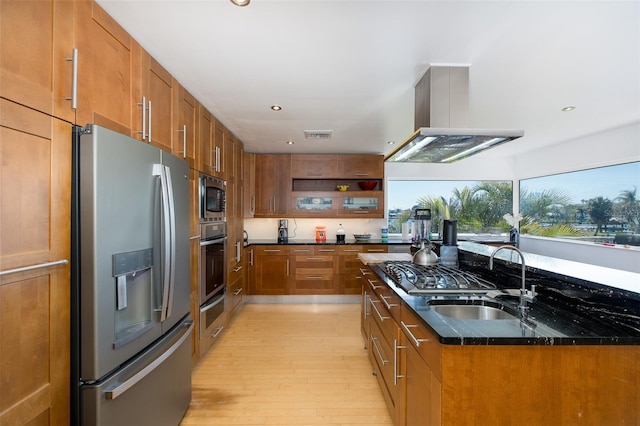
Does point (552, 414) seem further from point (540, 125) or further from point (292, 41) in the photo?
point (540, 125)

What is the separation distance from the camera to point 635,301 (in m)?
1.17

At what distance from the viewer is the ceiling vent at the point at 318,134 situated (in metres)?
3.64

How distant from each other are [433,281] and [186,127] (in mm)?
2278

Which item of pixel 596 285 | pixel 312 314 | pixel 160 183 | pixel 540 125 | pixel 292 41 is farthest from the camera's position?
pixel 312 314

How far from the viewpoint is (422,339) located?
1.34 m

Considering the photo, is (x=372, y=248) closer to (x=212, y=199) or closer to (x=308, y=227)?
(x=308, y=227)

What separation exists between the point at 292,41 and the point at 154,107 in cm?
102

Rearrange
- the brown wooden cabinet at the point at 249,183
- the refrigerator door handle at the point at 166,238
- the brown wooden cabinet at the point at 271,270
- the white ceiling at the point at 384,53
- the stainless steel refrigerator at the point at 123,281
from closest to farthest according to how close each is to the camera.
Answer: the stainless steel refrigerator at the point at 123,281 → the white ceiling at the point at 384,53 → the refrigerator door handle at the point at 166,238 → the brown wooden cabinet at the point at 271,270 → the brown wooden cabinet at the point at 249,183

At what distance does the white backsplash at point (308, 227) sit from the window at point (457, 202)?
1.32 feet

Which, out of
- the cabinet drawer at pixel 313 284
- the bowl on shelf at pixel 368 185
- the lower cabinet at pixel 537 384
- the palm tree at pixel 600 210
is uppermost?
the bowl on shelf at pixel 368 185

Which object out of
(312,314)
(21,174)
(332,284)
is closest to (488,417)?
(21,174)

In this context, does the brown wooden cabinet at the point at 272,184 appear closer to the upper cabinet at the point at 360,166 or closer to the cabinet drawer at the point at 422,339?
the upper cabinet at the point at 360,166

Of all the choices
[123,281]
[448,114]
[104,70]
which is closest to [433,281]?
[448,114]

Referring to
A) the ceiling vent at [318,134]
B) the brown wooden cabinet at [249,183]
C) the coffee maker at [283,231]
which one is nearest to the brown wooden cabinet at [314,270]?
the coffee maker at [283,231]
